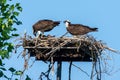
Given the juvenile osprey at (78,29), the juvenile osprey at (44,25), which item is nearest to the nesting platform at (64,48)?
the juvenile osprey at (78,29)

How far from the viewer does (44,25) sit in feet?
50.5

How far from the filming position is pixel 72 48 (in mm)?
13195

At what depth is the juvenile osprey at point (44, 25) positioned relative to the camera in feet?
49.9

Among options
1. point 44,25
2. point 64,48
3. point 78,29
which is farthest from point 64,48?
point 44,25

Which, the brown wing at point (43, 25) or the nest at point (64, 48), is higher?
the brown wing at point (43, 25)

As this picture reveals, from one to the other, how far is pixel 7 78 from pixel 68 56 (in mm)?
2594

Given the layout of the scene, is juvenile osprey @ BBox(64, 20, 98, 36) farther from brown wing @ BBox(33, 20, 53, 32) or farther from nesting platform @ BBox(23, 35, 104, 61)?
nesting platform @ BBox(23, 35, 104, 61)

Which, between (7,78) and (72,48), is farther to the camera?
(72,48)

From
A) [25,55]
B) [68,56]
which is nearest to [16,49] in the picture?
[25,55]

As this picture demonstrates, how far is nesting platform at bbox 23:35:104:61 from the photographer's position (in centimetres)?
1318

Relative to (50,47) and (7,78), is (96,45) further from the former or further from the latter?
(7,78)

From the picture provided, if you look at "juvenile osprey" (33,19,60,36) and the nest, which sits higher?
"juvenile osprey" (33,19,60,36)

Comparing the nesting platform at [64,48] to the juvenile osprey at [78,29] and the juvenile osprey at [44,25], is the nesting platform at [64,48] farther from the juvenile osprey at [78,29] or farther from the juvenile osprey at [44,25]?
the juvenile osprey at [44,25]

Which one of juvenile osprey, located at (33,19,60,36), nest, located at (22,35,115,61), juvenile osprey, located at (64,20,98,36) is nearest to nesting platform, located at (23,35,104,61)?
nest, located at (22,35,115,61)
